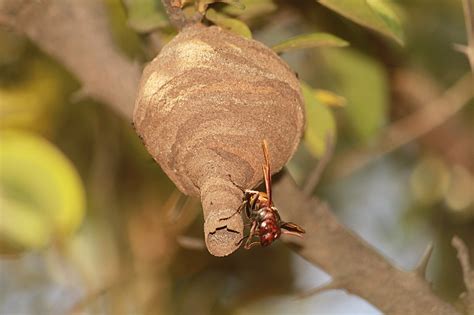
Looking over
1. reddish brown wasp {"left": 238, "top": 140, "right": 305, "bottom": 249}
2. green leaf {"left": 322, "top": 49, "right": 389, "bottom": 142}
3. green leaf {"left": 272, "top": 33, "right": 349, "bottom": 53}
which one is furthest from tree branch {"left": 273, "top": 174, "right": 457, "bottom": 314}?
green leaf {"left": 322, "top": 49, "right": 389, "bottom": 142}

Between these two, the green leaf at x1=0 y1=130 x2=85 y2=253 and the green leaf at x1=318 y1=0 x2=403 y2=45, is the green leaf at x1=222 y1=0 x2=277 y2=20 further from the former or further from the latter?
the green leaf at x1=0 y1=130 x2=85 y2=253

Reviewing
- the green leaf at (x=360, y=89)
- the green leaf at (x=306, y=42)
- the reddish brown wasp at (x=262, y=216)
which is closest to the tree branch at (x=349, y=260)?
the green leaf at (x=306, y=42)

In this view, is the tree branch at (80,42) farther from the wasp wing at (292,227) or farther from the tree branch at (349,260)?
the wasp wing at (292,227)

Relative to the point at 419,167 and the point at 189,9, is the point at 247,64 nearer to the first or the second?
the point at 189,9

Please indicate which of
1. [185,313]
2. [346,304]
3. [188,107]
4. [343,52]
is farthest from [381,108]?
[188,107]

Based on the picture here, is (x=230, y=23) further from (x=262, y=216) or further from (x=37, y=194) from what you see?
(x=37, y=194)

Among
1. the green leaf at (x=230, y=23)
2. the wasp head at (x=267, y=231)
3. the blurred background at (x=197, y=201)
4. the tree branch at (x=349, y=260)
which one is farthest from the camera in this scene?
the blurred background at (x=197, y=201)
